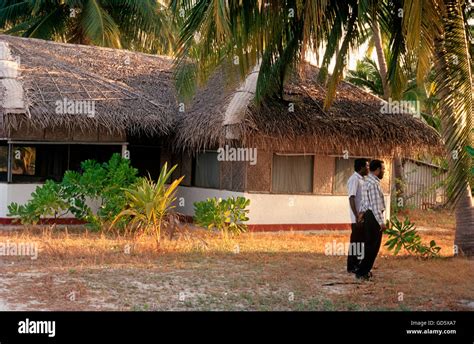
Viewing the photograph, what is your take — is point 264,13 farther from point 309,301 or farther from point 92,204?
point 92,204

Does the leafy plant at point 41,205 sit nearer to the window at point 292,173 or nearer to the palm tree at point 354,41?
the palm tree at point 354,41

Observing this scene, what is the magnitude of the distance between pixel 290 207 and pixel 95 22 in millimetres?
10585

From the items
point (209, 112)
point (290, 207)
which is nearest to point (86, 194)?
point (209, 112)

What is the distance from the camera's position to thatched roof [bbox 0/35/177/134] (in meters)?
14.9

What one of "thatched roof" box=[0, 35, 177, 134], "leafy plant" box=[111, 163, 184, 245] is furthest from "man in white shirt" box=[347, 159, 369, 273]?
"thatched roof" box=[0, 35, 177, 134]

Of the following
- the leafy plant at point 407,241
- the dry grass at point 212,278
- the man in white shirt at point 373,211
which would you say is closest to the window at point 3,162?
the dry grass at point 212,278

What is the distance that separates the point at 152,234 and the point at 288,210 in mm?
3960

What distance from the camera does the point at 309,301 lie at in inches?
340

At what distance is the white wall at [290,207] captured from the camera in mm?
15641

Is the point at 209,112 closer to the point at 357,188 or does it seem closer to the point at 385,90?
the point at 357,188

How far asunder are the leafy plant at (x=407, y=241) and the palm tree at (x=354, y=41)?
0.58 m

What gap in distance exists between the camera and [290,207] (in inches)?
633
